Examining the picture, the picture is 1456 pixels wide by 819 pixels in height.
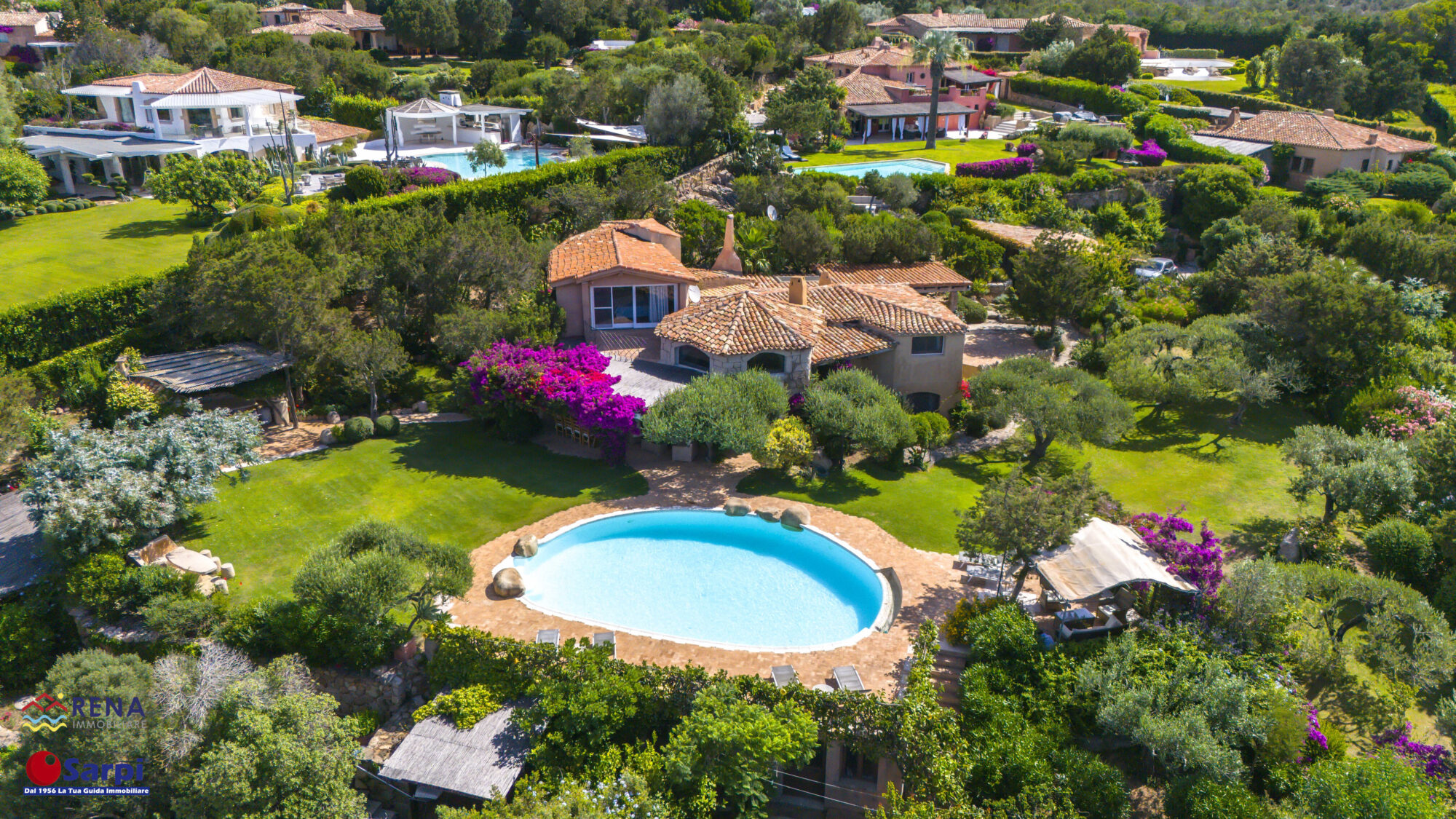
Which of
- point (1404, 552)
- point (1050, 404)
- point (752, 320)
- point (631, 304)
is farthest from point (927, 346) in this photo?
point (1404, 552)

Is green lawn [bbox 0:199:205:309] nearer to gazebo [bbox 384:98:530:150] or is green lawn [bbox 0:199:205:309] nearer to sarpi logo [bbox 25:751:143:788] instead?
gazebo [bbox 384:98:530:150]

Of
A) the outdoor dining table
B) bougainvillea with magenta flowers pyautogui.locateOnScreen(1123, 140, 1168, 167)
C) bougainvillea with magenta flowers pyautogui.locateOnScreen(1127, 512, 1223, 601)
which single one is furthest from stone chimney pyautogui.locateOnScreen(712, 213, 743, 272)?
bougainvillea with magenta flowers pyautogui.locateOnScreen(1123, 140, 1168, 167)

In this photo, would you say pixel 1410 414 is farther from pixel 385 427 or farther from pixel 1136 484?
pixel 385 427

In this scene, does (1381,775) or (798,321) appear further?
(798,321)

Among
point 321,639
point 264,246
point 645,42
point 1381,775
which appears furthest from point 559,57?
point 1381,775

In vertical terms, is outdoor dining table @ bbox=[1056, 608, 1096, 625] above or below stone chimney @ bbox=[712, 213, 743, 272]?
below

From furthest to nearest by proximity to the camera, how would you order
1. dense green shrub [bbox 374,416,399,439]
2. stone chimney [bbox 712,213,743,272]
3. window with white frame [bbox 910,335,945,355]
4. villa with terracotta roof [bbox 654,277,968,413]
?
stone chimney [bbox 712,213,743,272], window with white frame [bbox 910,335,945,355], villa with terracotta roof [bbox 654,277,968,413], dense green shrub [bbox 374,416,399,439]

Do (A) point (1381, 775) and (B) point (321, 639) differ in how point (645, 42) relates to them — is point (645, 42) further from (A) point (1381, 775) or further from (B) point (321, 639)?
(A) point (1381, 775)
